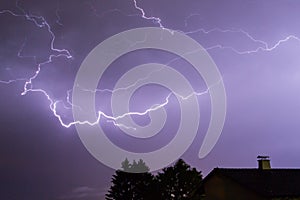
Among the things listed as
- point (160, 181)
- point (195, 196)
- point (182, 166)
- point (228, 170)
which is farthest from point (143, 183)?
point (228, 170)

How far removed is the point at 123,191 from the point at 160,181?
15.5 feet

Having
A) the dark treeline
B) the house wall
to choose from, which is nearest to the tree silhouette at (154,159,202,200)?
the dark treeline

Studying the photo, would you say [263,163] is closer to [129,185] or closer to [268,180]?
[268,180]

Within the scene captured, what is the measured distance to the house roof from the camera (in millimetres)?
28828

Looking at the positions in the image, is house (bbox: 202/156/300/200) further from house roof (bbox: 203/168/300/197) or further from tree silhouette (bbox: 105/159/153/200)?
tree silhouette (bbox: 105/159/153/200)

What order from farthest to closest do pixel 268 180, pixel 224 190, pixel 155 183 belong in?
1. pixel 155 183
2. pixel 224 190
3. pixel 268 180

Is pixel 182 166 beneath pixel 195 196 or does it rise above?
above

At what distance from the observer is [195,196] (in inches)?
1383

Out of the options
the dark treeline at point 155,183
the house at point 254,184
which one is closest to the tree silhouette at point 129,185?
the dark treeline at point 155,183

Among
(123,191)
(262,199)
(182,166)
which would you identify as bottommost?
(262,199)

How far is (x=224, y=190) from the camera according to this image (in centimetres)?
3152

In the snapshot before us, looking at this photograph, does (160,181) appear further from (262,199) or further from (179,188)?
(262,199)

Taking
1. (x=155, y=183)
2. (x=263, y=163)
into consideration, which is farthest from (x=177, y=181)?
(x=263, y=163)

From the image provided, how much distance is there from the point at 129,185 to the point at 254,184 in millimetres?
26833
